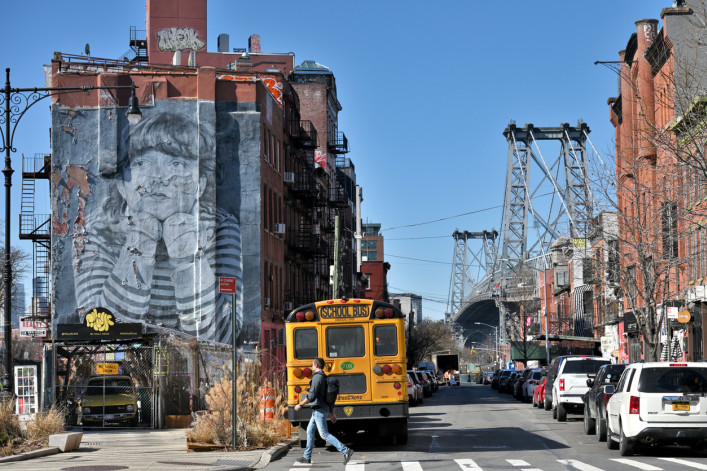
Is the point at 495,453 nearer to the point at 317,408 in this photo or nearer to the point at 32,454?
the point at 317,408

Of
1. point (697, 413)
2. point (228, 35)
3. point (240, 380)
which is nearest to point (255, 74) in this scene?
point (228, 35)

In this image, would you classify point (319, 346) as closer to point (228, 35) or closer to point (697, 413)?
point (697, 413)

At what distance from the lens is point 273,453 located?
64.2 feet

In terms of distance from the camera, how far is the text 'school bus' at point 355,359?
20.8 meters

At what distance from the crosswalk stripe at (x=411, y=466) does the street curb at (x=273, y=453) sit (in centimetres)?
240

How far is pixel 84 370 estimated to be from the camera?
3534 centimetres

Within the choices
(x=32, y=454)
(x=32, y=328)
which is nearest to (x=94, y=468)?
(x=32, y=454)

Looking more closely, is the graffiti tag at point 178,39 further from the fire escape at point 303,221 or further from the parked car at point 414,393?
the parked car at point 414,393

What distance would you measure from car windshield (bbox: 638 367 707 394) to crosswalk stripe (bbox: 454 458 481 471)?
322cm

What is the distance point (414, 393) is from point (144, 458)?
27458mm

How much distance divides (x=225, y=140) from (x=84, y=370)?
14092 mm

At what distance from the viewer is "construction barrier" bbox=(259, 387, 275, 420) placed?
2359 cm

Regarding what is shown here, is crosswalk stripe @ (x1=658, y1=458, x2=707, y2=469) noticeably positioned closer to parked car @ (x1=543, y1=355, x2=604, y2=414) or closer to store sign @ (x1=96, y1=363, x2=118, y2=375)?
parked car @ (x1=543, y1=355, x2=604, y2=414)

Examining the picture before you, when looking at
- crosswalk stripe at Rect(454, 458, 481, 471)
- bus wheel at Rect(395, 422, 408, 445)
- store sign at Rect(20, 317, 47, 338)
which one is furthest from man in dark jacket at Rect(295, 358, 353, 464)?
store sign at Rect(20, 317, 47, 338)
